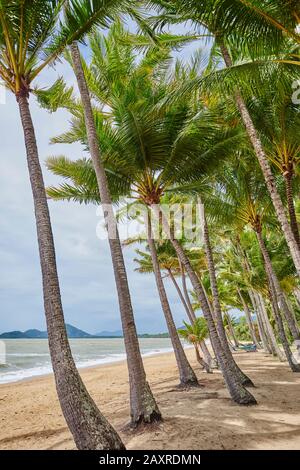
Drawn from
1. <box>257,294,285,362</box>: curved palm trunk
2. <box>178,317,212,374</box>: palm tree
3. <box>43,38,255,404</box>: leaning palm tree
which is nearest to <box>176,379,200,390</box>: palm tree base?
<box>43,38,255,404</box>: leaning palm tree

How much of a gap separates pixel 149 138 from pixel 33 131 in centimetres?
365

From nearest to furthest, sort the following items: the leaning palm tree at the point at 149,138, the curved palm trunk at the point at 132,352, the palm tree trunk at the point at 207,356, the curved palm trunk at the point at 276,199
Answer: the curved palm trunk at the point at 132,352 < the curved palm trunk at the point at 276,199 < the leaning palm tree at the point at 149,138 < the palm tree trunk at the point at 207,356

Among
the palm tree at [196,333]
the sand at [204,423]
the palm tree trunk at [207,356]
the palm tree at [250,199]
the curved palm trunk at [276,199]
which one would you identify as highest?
the palm tree at [250,199]

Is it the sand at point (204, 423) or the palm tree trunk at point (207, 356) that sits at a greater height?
the palm tree trunk at point (207, 356)

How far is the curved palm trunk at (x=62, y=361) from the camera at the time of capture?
372 centimetres

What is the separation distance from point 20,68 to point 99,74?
459cm

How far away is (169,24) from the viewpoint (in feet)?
24.2

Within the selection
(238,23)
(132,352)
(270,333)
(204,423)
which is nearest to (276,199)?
(238,23)

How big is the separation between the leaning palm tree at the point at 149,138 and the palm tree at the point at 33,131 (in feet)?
7.16

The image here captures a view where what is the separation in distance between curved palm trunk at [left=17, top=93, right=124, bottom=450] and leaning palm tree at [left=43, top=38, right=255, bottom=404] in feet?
11.6

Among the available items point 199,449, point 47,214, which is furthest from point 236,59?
point 199,449

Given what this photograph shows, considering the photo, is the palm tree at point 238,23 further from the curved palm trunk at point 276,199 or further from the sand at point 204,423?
the sand at point 204,423

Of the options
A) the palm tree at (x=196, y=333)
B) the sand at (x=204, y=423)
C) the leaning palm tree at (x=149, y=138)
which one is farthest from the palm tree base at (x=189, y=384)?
the palm tree at (x=196, y=333)

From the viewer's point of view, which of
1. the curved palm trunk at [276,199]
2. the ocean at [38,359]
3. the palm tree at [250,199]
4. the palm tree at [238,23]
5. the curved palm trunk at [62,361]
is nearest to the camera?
the curved palm trunk at [62,361]
